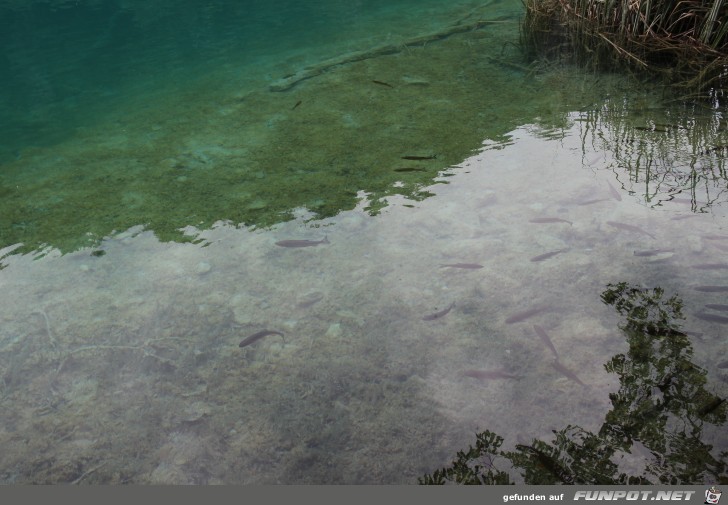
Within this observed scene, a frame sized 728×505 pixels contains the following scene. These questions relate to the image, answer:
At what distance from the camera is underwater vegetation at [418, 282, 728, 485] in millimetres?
1477

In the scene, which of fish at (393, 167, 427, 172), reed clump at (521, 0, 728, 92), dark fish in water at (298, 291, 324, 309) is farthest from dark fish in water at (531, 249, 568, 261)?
reed clump at (521, 0, 728, 92)

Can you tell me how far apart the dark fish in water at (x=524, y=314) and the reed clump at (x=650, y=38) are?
2.36 m

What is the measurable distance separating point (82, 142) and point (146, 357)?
2502 millimetres

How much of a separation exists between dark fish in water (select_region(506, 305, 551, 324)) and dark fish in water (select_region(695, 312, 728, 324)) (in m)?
0.46

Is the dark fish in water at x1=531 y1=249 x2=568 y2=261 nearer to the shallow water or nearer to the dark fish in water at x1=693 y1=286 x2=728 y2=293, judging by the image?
the shallow water

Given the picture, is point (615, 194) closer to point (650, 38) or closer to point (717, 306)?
point (717, 306)

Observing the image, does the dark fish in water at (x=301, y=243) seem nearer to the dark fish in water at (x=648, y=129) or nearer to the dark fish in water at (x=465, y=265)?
the dark fish in water at (x=465, y=265)

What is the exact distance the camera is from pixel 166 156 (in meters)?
3.57

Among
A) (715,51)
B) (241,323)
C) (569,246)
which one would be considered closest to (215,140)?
(241,323)

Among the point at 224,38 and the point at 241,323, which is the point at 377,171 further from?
the point at 224,38

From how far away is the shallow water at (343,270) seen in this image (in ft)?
5.65

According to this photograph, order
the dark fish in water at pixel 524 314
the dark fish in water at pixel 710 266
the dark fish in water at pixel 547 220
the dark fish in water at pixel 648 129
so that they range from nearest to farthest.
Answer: the dark fish in water at pixel 524 314, the dark fish in water at pixel 710 266, the dark fish in water at pixel 547 220, the dark fish in water at pixel 648 129

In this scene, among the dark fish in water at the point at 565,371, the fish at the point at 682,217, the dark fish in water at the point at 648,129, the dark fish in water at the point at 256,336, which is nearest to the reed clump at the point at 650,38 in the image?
the dark fish in water at the point at 648,129

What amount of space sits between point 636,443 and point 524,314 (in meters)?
0.59
